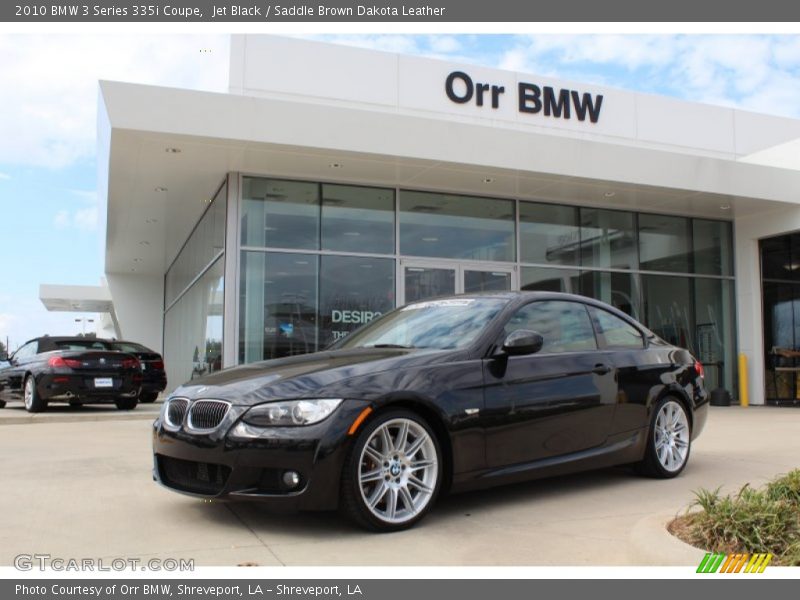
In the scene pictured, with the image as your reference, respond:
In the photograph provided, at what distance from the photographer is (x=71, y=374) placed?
1285 centimetres

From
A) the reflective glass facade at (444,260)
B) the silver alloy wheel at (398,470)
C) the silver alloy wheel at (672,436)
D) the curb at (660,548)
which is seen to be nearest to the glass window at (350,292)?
the reflective glass facade at (444,260)

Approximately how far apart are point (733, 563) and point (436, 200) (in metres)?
11.2

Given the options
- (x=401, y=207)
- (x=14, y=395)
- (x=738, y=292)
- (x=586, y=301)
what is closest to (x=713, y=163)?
(x=738, y=292)

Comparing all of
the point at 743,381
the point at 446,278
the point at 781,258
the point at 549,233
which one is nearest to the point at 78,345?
the point at 446,278

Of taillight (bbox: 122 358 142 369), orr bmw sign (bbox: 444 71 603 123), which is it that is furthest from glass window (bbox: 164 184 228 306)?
orr bmw sign (bbox: 444 71 603 123)

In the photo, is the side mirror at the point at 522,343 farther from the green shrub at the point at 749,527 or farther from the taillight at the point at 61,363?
Answer: the taillight at the point at 61,363

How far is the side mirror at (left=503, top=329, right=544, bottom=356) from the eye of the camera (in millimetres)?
4926

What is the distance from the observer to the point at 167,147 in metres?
11.3

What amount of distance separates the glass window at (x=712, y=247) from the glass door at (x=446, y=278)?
4.76 m

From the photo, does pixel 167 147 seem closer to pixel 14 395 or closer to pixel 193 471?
pixel 14 395

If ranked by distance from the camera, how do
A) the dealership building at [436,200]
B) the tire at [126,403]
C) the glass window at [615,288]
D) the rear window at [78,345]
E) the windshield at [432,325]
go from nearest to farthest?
the windshield at [432,325] < the dealership building at [436,200] < the rear window at [78,345] < the tire at [126,403] < the glass window at [615,288]

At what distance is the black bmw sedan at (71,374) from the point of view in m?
12.8

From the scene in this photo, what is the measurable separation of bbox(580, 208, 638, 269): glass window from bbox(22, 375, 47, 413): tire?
1051cm

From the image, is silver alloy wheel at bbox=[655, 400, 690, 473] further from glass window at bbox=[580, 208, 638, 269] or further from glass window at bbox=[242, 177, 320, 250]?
→ glass window at bbox=[580, 208, 638, 269]
